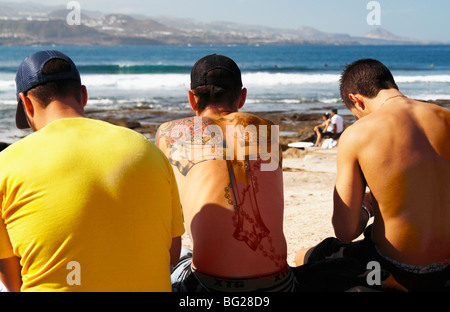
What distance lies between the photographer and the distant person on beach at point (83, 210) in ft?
6.29

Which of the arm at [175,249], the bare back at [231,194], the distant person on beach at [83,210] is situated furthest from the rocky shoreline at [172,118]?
the distant person on beach at [83,210]

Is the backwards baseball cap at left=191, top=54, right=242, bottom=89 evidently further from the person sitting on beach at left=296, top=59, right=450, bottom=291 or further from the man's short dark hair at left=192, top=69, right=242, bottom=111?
the person sitting on beach at left=296, top=59, right=450, bottom=291

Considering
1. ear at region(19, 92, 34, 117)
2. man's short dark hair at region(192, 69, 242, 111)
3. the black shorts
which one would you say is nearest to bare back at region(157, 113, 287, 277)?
man's short dark hair at region(192, 69, 242, 111)

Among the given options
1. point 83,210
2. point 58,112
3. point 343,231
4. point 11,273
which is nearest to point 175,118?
point 343,231

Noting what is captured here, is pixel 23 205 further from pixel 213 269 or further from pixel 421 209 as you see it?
pixel 421 209

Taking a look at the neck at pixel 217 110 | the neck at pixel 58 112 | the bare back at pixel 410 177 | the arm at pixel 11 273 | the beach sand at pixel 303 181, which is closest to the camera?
the arm at pixel 11 273

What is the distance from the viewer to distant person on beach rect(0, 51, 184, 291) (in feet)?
6.29

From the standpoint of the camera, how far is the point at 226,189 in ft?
8.73

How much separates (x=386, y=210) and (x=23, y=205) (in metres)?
1.80

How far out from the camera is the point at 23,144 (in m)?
1.97

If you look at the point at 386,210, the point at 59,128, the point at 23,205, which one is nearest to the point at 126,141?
the point at 59,128

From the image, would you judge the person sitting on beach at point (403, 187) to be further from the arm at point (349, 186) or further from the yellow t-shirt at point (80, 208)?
the yellow t-shirt at point (80, 208)

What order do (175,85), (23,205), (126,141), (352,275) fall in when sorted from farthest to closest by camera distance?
(175,85) → (352,275) → (126,141) → (23,205)

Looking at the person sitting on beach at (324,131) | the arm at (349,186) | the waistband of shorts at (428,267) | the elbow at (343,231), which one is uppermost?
the arm at (349,186)
